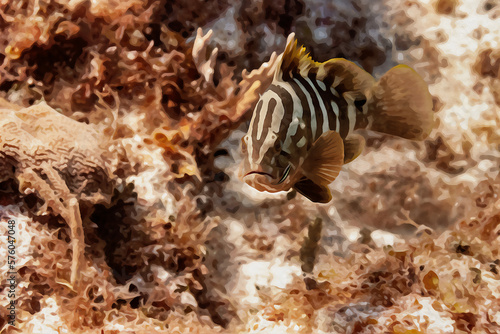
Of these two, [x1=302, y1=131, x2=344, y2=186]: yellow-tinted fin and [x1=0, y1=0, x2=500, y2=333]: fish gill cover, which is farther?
[x1=0, y1=0, x2=500, y2=333]: fish gill cover

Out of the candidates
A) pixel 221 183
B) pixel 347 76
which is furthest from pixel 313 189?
pixel 221 183

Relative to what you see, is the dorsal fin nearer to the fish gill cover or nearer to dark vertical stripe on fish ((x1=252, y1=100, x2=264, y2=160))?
dark vertical stripe on fish ((x1=252, y1=100, x2=264, y2=160))

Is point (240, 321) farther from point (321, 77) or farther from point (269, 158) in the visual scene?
point (321, 77)

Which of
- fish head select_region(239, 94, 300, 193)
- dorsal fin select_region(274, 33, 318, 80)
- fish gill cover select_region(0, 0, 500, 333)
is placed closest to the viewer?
fish head select_region(239, 94, 300, 193)

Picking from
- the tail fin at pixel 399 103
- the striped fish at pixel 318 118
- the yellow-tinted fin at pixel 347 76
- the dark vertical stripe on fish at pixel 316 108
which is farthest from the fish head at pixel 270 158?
→ the tail fin at pixel 399 103

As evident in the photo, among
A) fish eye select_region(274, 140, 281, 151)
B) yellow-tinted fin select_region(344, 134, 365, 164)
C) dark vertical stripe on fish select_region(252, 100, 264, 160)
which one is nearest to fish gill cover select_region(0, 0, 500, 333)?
yellow-tinted fin select_region(344, 134, 365, 164)

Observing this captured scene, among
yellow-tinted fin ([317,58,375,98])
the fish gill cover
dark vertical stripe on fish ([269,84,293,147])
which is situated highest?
yellow-tinted fin ([317,58,375,98])

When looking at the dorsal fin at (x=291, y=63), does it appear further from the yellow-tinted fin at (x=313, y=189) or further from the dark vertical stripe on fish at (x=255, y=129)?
the yellow-tinted fin at (x=313, y=189)
